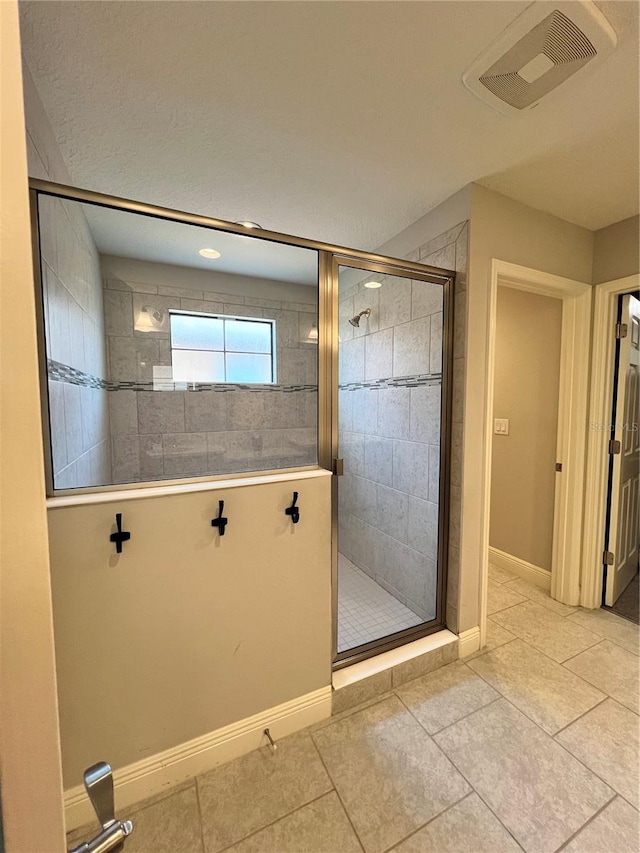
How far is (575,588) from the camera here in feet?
7.63

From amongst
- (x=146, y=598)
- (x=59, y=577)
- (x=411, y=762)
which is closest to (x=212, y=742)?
(x=146, y=598)

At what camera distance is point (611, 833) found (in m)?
1.10

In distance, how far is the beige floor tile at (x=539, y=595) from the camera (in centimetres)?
229

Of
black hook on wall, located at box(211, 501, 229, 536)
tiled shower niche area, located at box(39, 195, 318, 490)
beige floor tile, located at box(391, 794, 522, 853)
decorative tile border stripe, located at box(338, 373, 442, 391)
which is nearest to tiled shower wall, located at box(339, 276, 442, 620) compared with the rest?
decorative tile border stripe, located at box(338, 373, 442, 391)

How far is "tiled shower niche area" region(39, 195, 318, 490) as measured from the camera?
4.84 feet

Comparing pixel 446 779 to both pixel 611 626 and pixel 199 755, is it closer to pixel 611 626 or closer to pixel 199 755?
pixel 199 755

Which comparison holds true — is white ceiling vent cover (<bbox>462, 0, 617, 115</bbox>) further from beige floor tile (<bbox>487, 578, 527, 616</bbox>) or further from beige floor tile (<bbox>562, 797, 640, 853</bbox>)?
beige floor tile (<bbox>487, 578, 527, 616</bbox>)

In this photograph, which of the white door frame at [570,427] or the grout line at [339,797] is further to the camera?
the white door frame at [570,427]

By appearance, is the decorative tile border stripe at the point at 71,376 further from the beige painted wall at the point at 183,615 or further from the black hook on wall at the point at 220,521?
the black hook on wall at the point at 220,521

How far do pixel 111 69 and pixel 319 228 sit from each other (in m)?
1.27

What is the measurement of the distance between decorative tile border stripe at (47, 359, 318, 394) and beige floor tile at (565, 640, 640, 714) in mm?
2010

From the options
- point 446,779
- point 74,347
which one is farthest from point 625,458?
point 74,347

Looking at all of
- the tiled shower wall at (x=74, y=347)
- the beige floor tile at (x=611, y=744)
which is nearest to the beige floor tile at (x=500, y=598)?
the beige floor tile at (x=611, y=744)

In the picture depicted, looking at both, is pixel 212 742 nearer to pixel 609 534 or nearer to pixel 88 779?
pixel 88 779
